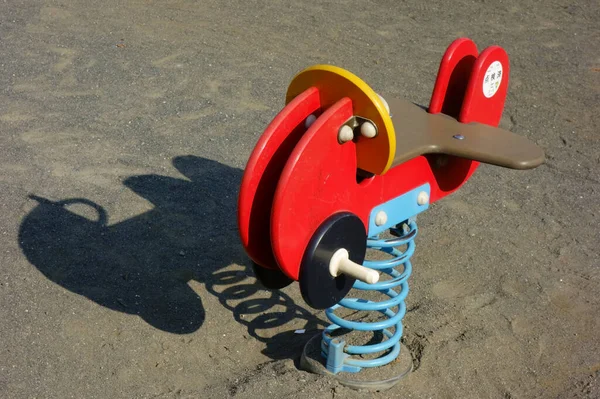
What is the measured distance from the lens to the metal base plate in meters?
2.74

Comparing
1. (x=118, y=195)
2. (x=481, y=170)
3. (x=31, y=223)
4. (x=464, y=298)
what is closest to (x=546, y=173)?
(x=481, y=170)

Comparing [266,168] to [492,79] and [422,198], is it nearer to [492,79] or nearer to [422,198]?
[422,198]

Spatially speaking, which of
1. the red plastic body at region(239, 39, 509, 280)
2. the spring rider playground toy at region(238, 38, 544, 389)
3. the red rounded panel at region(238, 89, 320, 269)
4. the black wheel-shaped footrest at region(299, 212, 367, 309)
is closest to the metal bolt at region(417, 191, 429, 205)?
the spring rider playground toy at region(238, 38, 544, 389)

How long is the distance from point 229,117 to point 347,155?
2.50 meters

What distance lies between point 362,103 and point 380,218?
465 mm

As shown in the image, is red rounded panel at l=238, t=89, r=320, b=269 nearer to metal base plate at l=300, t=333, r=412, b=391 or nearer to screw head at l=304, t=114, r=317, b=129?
screw head at l=304, t=114, r=317, b=129

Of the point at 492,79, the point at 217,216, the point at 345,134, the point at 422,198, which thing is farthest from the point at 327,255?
the point at 217,216

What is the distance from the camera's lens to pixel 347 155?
2.26 m

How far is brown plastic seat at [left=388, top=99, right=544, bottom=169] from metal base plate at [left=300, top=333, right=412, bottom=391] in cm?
83

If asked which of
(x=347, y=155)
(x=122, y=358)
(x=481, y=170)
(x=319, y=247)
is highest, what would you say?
(x=347, y=155)

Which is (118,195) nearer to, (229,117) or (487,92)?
(229,117)

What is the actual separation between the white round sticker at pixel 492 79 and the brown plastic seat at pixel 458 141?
0.15 meters

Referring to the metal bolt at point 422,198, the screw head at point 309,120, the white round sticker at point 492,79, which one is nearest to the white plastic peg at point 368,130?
the screw head at point 309,120

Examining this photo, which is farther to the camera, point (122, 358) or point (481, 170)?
point (481, 170)
